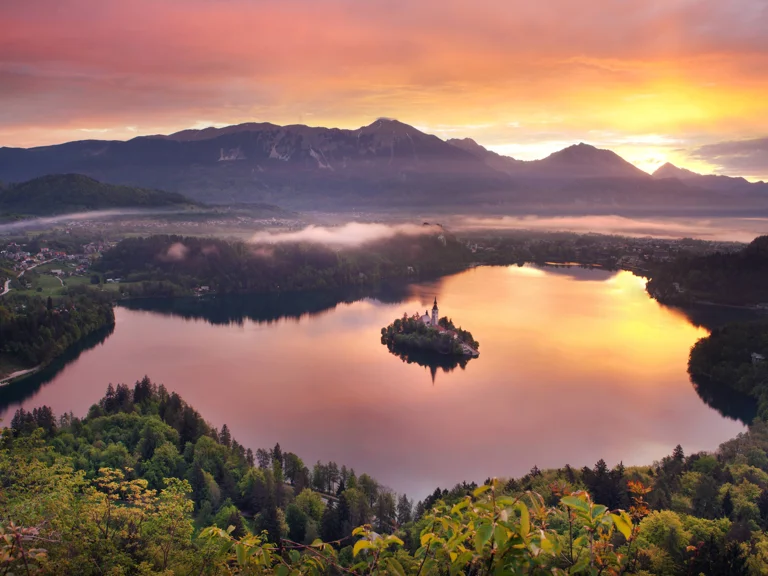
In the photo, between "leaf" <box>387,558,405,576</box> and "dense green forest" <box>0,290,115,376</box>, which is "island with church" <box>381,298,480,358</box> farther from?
"leaf" <box>387,558,405,576</box>

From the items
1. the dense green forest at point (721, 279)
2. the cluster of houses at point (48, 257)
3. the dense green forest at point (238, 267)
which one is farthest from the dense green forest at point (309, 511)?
the cluster of houses at point (48, 257)

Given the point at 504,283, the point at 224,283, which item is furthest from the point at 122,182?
the point at 504,283

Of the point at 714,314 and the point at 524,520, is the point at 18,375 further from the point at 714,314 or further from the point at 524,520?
the point at 714,314

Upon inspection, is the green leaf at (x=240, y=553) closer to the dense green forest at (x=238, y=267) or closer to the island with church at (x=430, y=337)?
the island with church at (x=430, y=337)

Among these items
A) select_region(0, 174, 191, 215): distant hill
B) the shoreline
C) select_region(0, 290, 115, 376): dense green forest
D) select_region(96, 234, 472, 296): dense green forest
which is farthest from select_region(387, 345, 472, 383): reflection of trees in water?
select_region(0, 174, 191, 215): distant hill

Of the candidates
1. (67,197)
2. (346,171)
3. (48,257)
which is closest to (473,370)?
(48,257)
